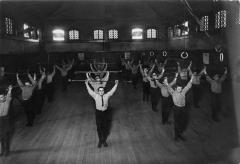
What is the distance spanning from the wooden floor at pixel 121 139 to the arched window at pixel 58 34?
56.7 feet

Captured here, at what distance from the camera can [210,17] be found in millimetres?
20484

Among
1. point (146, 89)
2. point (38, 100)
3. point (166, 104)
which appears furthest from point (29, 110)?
point (146, 89)

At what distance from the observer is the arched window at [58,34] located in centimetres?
3066

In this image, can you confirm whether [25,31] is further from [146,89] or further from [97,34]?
[146,89]

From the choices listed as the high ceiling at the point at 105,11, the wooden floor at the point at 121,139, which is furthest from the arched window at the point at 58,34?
the wooden floor at the point at 121,139

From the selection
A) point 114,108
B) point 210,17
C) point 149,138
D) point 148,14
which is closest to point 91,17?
point 148,14

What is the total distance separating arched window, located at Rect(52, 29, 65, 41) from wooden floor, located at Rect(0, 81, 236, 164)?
17.3m

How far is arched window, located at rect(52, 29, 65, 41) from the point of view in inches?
1207

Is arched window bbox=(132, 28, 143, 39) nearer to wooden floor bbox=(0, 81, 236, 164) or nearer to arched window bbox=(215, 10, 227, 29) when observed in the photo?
arched window bbox=(215, 10, 227, 29)

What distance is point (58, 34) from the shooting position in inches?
1212

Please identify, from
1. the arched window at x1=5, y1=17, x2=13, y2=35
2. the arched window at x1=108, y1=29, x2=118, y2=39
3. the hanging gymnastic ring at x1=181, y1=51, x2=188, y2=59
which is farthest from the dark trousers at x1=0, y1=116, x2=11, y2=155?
the arched window at x1=108, y1=29, x2=118, y2=39

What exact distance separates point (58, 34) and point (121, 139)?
23.0 metres

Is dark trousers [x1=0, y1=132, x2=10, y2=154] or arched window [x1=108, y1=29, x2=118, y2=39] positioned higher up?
arched window [x1=108, y1=29, x2=118, y2=39]

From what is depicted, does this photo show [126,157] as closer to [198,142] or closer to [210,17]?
[198,142]
